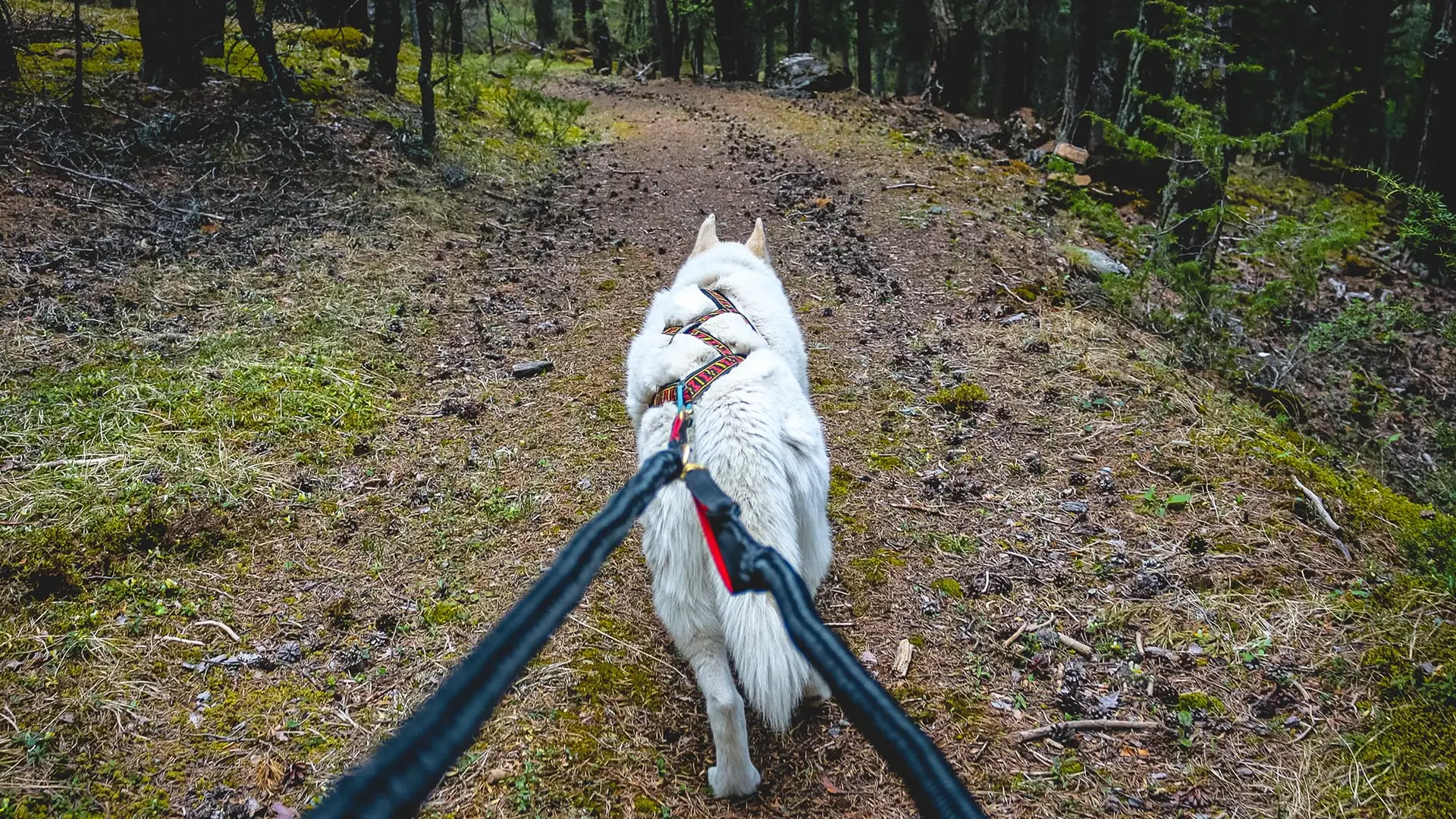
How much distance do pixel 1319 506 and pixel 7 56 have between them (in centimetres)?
1290

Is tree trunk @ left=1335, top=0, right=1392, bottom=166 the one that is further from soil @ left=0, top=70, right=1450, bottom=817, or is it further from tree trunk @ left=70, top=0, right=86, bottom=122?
tree trunk @ left=70, top=0, right=86, bottom=122

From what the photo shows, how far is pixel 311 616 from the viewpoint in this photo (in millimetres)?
3287

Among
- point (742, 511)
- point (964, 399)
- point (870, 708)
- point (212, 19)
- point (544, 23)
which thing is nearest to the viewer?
point (870, 708)

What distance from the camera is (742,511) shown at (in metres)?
2.38

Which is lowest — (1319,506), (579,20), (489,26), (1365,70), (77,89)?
(1319,506)

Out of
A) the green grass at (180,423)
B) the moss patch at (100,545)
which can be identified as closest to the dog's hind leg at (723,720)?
the moss patch at (100,545)

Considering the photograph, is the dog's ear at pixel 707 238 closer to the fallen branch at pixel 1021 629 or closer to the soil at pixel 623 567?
the soil at pixel 623 567

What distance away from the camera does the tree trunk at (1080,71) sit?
1373 centimetres

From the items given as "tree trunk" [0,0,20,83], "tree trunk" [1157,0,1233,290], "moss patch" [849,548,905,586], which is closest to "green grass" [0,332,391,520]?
"moss patch" [849,548,905,586]

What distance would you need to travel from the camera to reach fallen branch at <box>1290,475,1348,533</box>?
11.7 feet

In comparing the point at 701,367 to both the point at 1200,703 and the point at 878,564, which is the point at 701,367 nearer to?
the point at 878,564

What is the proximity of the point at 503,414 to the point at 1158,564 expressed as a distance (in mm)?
4477

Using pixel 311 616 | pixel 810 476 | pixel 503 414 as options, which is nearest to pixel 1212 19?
pixel 810 476

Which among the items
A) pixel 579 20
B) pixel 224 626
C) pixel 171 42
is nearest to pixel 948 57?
pixel 171 42
